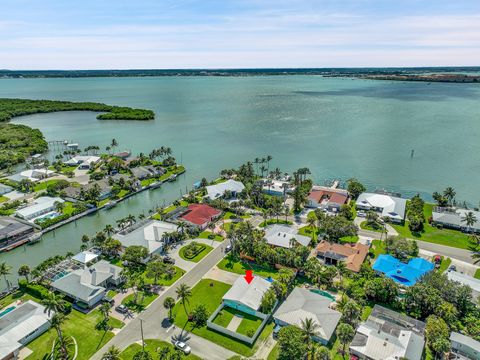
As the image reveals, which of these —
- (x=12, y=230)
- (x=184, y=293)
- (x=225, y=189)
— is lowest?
(x=12, y=230)

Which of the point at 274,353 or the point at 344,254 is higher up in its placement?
the point at 344,254

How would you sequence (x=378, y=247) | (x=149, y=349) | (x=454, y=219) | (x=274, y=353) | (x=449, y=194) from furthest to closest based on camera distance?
(x=449, y=194) < (x=454, y=219) < (x=378, y=247) < (x=149, y=349) < (x=274, y=353)

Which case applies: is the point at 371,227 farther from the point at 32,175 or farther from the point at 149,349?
the point at 32,175

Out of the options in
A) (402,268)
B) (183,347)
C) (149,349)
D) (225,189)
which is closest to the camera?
(183,347)

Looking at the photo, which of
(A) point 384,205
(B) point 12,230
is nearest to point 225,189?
(A) point 384,205

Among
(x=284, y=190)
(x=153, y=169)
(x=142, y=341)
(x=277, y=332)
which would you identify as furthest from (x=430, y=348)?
(x=153, y=169)
